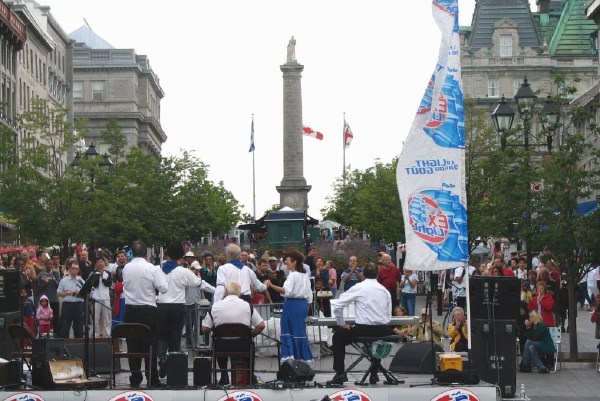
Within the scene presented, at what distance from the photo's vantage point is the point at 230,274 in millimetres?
24969

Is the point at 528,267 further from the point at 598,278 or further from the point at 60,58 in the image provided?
the point at 60,58

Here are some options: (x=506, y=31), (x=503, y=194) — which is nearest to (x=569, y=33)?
(x=506, y=31)

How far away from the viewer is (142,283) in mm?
21734

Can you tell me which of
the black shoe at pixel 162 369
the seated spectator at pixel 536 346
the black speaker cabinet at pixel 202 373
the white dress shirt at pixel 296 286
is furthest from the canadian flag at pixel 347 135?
the black speaker cabinet at pixel 202 373

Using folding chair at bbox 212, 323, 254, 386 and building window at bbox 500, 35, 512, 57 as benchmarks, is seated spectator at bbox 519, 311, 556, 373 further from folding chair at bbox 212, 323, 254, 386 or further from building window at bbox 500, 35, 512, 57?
building window at bbox 500, 35, 512, 57

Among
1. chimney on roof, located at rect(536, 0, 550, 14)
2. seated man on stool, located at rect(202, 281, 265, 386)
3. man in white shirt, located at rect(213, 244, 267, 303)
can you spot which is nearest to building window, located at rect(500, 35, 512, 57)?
chimney on roof, located at rect(536, 0, 550, 14)

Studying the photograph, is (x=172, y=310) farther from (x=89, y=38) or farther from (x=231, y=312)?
(x=89, y=38)

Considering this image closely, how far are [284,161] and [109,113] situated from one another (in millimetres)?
44467

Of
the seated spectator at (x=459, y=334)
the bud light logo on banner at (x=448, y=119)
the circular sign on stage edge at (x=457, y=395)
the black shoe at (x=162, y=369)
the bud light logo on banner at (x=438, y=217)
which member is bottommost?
the circular sign on stage edge at (x=457, y=395)

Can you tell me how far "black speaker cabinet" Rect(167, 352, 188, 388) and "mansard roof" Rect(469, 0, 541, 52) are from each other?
4483 inches

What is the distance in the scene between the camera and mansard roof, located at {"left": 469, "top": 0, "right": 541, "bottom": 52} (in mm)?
131250

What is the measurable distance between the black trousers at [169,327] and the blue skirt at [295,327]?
6.24ft

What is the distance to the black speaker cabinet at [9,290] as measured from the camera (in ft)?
72.4

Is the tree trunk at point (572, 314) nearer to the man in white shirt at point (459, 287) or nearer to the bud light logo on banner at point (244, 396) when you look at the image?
the man in white shirt at point (459, 287)
